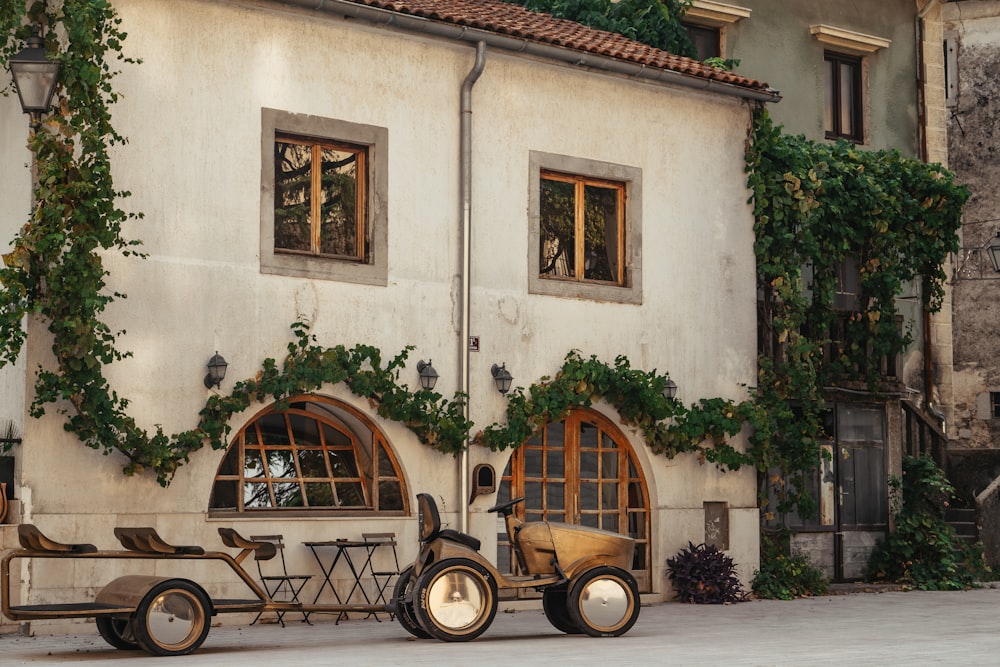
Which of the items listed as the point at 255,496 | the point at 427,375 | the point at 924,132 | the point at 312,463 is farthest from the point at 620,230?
the point at 924,132

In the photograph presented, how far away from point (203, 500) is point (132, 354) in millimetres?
1521

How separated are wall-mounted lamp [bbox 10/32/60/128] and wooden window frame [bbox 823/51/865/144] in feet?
48.9

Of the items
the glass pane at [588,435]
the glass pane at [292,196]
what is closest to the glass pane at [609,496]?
the glass pane at [588,435]

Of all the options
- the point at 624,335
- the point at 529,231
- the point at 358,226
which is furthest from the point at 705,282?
the point at 358,226

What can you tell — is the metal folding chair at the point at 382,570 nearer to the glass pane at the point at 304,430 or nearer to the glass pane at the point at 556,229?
the glass pane at the point at 304,430

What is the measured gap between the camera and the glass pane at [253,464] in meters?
15.0

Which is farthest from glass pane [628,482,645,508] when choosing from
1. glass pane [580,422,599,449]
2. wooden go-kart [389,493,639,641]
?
wooden go-kart [389,493,639,641]

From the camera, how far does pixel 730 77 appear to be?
726 inches

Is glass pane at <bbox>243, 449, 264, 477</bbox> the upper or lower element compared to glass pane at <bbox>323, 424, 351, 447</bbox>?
lower

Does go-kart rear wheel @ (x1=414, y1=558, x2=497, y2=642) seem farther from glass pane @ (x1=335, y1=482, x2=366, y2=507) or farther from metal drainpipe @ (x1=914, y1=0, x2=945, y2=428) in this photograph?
metal drainpipe @ (x1=914, y1=0, x2=945, y2=428)

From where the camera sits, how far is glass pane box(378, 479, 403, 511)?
15773mm

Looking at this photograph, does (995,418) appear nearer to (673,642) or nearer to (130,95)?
(673,642)

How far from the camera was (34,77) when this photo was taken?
1331 centimetres

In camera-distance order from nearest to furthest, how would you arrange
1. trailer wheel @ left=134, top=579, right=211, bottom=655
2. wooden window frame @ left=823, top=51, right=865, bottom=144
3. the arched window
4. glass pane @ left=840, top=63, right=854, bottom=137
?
trailer wheel @ left=134, top=579, right=211, bottom=655
the arched window
wooden window frame @ left=823, top=51, right=865, bottom=144
glass pane @ left=840, top=63, right=854, bottom=137
